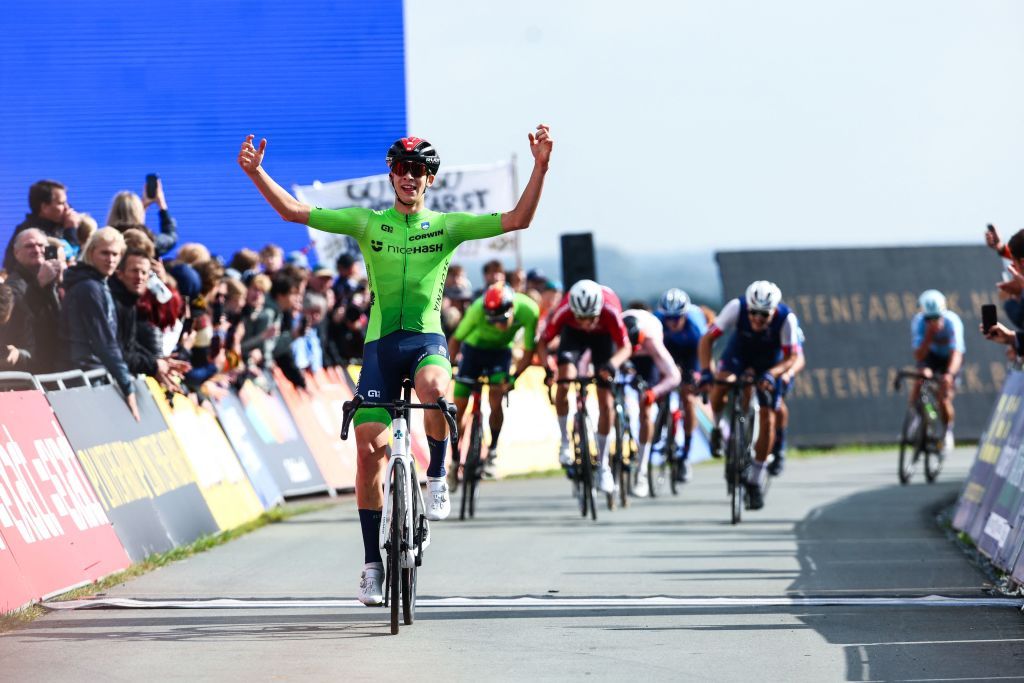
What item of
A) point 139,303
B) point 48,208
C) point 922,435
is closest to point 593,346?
point 139,303

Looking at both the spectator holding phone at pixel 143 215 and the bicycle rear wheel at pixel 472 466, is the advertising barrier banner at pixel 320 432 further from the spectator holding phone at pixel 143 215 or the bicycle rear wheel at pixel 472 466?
the spectator holding phone at pixel 143 215

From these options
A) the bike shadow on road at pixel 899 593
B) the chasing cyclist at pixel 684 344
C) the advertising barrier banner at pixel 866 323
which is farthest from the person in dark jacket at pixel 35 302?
the advertising barrier banner at pixel 866 323

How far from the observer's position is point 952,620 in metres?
8.97

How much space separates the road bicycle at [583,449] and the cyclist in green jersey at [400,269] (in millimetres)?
6594

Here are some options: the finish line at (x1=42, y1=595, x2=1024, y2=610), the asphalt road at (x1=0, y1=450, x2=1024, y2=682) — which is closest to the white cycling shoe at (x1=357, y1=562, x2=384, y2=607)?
the asphalt road at (x1=0, y1=450, x2=1024, y2=682)

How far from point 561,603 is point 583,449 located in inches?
235

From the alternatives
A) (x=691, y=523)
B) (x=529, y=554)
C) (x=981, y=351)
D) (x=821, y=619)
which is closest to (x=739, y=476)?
(x=691, y=523)

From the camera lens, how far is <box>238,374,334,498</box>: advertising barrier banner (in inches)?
668

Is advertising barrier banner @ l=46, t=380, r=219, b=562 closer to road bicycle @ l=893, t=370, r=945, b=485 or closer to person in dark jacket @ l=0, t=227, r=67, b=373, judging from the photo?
person in dark jacket @ l=0, t=227, r=67, b=373

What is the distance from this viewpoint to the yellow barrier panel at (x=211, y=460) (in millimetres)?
13859

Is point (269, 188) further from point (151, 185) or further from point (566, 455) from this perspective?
point (566, 455)

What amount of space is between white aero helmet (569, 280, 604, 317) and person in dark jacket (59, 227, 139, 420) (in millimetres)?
4575

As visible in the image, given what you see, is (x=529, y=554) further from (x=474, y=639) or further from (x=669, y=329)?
(x=669, y=329)

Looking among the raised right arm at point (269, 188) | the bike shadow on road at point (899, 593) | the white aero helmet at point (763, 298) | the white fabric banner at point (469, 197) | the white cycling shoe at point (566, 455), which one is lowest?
the bike shadow on road at point (899, 593)
